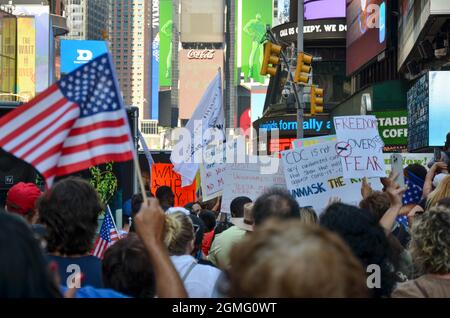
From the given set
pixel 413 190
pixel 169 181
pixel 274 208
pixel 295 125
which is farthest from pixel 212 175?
pixel 295 125

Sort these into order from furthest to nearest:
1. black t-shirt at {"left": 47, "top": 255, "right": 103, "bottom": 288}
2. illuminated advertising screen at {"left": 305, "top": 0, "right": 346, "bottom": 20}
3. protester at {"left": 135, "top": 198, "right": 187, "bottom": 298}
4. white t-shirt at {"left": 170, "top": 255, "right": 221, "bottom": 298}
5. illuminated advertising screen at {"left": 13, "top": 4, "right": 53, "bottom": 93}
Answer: illuminated advertising screen at {"left": 305, "top": 0, "right": 346, "bottom": 20}, illuminated advertising screen at {"left": 13, "top": 4, "right": 53, "bottom": 93}, white t-shirt at {"left": 170, "top": 255, "right": 221, "bottom": 298}, black t-shirt at {"left": 47, "top": 255, "right": 103, "bottom": 288}, protester at {"left": 135, "top": 198, "right": 187, "bottom": 298}

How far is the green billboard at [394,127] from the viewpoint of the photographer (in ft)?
113

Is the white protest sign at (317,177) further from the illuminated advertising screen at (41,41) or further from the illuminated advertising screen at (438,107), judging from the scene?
the illuminated advertising screen at (41,41)

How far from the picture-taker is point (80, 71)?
168 inches

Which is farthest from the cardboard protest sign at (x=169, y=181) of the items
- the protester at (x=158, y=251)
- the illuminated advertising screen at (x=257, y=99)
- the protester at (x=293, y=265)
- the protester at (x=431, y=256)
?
the illuminated advertising screen at (x=257, y=99)

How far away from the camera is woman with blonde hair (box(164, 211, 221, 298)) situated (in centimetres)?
446

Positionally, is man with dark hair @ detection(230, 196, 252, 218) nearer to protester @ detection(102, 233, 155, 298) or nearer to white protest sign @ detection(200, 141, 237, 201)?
white protest sign @ detection(200, 141, 237, 201)

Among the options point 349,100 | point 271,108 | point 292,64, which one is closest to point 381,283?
point 292,64

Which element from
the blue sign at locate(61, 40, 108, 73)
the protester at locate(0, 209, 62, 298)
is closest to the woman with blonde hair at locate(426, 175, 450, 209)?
the protester at locate(0, 209, 62, 298)

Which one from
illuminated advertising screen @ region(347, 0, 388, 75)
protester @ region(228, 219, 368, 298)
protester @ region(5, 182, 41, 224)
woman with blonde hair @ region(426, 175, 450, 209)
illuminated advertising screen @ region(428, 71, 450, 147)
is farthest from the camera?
illuminated advertising screen @ region(347, 0, 388, 75)

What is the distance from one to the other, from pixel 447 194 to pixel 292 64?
19840 mm

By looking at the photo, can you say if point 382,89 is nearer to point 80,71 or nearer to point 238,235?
point 238,235

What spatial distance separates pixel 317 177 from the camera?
870cm

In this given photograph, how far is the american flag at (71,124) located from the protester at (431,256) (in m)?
1.56
